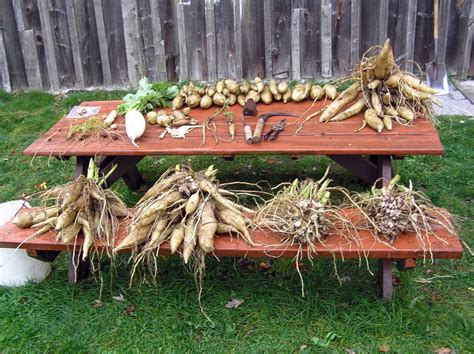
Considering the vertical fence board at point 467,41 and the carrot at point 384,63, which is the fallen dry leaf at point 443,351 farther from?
the vertical fence board at point 467,41

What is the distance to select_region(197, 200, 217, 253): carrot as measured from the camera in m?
3.09

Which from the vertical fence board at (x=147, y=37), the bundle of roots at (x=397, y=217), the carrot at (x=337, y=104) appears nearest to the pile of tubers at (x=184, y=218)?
the bundle of roots at (x=397, y=217)

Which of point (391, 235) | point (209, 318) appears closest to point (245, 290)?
point (209, 318)

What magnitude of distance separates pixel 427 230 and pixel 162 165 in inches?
120

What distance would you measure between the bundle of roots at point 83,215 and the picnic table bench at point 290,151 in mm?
62

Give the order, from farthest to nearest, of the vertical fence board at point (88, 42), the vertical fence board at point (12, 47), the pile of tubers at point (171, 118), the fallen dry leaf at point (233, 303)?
the vertical fence board at point (12, 47) < the vertical fence board at point (88, 42) < the pile of tubers at point (171, 118) < the fallen dry leaf at point (233, 303)

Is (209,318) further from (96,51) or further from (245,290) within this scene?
(96,51)

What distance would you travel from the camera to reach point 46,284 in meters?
3.81

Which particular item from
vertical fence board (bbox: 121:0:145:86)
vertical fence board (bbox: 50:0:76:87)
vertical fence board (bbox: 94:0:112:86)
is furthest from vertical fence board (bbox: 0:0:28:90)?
vertical fence board (bbox: 121:0:145:86)

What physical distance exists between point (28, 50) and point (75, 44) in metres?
0.66

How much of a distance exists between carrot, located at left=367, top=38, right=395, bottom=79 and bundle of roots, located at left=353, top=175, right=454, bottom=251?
111 centimetres

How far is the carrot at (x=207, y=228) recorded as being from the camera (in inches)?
122

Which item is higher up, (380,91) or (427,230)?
(380,91)

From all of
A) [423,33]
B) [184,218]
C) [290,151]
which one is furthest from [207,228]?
[423,33]
